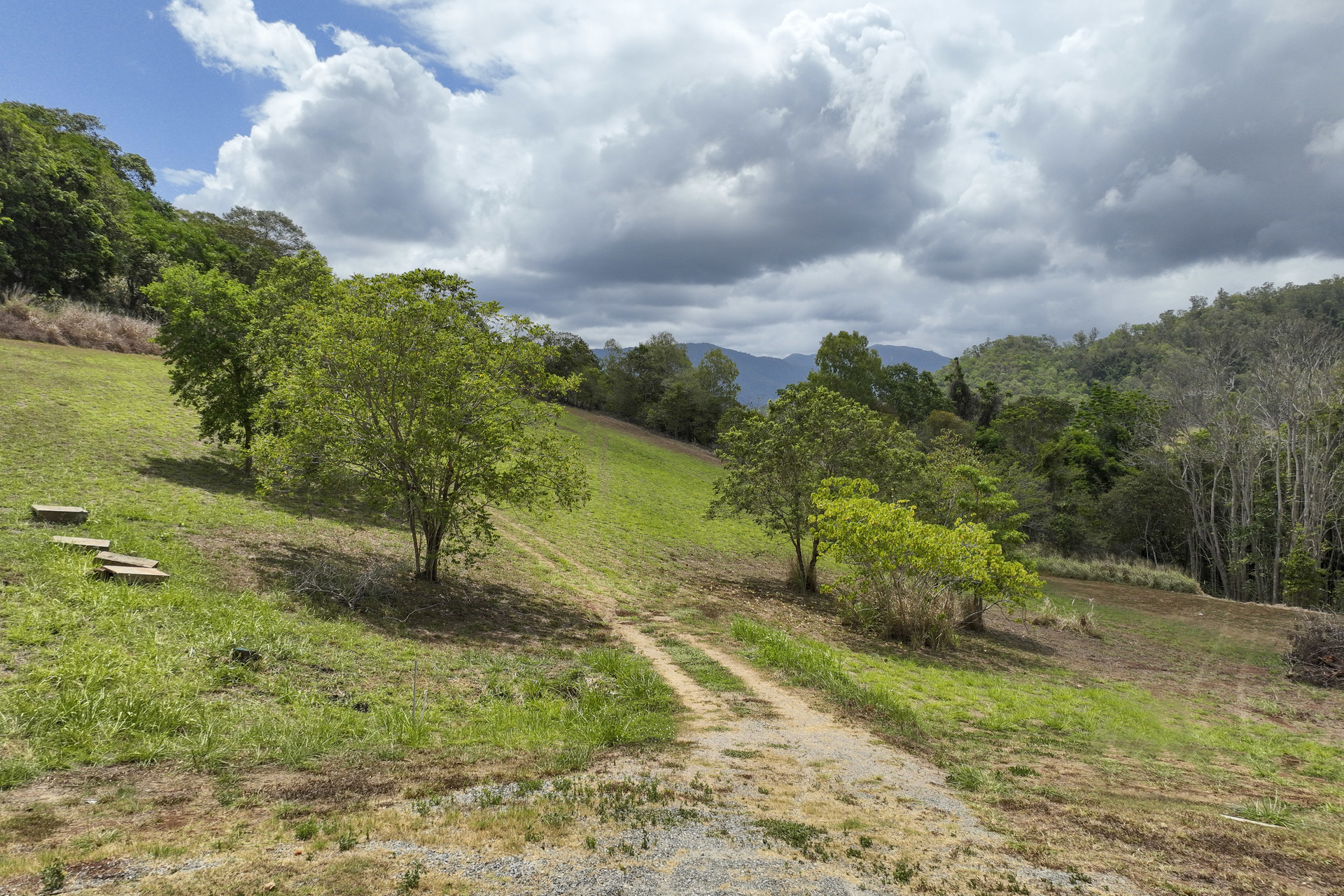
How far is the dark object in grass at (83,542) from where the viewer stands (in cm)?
1009

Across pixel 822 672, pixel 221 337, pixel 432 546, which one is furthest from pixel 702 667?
pixel 221 337

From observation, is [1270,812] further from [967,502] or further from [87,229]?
[87,229]

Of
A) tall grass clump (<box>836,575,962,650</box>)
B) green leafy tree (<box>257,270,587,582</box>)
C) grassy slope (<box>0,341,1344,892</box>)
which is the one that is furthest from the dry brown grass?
tall grass clump (<box>836,575,962,650</box>)

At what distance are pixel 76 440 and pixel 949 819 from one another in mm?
22660

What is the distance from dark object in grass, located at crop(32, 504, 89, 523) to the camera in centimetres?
1130

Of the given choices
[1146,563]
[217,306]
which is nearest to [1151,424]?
[1146,563]

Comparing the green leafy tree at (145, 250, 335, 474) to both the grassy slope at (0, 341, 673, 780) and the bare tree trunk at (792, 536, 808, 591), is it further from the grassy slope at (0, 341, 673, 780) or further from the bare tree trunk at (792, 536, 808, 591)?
the bare tree trunk at (792, 536, 808, 591)

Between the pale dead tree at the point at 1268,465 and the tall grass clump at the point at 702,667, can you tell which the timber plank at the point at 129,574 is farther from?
the pale dead tree at the point at 1268,465

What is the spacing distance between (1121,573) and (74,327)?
58.8 m

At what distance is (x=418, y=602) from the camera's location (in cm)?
1304

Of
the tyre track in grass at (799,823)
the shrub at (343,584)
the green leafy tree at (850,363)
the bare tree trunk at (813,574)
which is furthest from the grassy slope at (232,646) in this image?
the green leafy tree at (850,363)

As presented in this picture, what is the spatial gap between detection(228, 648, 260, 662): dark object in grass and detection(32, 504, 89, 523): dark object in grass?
623 cm

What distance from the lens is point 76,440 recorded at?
17625 millimetres

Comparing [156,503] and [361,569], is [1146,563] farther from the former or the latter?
[156,503]
